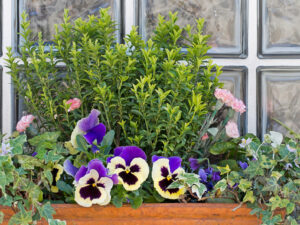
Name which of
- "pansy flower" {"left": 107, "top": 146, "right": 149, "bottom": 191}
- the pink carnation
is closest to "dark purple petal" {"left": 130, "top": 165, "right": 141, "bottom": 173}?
"pansy flower" {"left": 107, "top": 146, "right": 149, "bottom": 191}

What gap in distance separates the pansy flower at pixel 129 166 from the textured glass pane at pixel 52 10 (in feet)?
1.94

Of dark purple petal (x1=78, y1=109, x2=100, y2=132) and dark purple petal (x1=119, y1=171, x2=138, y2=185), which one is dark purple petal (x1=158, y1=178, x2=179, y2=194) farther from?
dark purple petal (x1=78, y1=109, x2=100, y2=132)

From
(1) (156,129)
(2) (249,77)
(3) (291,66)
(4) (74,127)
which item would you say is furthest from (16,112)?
(3) (291,66)

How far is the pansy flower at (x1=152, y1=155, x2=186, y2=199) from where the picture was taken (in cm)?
103

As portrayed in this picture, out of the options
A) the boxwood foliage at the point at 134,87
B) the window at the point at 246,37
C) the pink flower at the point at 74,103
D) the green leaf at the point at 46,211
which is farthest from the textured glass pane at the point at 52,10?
the green leaf at the point at 46,211

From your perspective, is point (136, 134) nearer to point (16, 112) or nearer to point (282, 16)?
point (16, 112)

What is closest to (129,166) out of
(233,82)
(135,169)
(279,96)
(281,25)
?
(135,169)

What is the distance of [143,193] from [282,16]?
2.88ft

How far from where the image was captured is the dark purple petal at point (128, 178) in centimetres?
101

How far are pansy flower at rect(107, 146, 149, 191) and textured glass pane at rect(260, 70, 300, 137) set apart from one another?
586 mm

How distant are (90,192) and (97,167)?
0.07m

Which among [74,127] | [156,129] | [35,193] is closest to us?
[35,193]

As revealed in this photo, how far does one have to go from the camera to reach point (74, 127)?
3.96 ft

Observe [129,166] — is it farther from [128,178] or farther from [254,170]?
[254,170]
